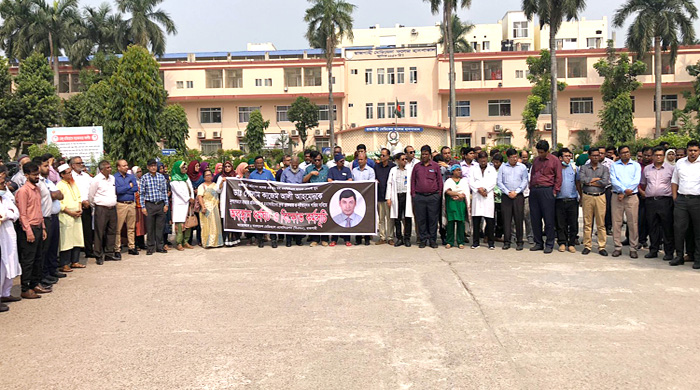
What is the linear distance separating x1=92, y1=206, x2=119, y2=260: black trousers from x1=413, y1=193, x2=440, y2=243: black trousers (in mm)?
5557

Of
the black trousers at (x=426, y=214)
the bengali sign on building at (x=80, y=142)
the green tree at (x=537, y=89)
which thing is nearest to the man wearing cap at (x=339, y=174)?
the black trousers at (x=426, y=214)

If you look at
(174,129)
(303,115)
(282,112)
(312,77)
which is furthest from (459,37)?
(174,129)

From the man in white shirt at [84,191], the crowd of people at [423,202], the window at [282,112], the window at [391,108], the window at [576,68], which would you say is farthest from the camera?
the window at [282,112]

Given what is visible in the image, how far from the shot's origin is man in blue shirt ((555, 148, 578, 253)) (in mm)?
10938

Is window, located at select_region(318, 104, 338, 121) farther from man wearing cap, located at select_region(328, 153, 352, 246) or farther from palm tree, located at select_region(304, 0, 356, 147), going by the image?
man wearing cap, located at select_region(328, 153, 352, 246)

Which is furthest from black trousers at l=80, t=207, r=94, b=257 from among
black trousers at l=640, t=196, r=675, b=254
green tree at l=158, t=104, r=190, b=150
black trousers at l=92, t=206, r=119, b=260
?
green tree at l=158, t=104, r=190, b=150

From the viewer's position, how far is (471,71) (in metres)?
49.4

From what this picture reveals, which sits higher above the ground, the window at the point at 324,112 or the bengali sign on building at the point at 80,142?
the window at the point at 324,112

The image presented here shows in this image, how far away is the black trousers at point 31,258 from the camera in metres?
7.83

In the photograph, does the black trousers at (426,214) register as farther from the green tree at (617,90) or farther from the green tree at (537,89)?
the green tree at (617,90)

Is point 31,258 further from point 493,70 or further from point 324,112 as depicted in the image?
point 493,70

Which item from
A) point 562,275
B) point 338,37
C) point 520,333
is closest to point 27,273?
point 520,333

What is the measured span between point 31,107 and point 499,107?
3483 cm

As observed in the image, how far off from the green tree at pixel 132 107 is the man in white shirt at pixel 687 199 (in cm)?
2556
